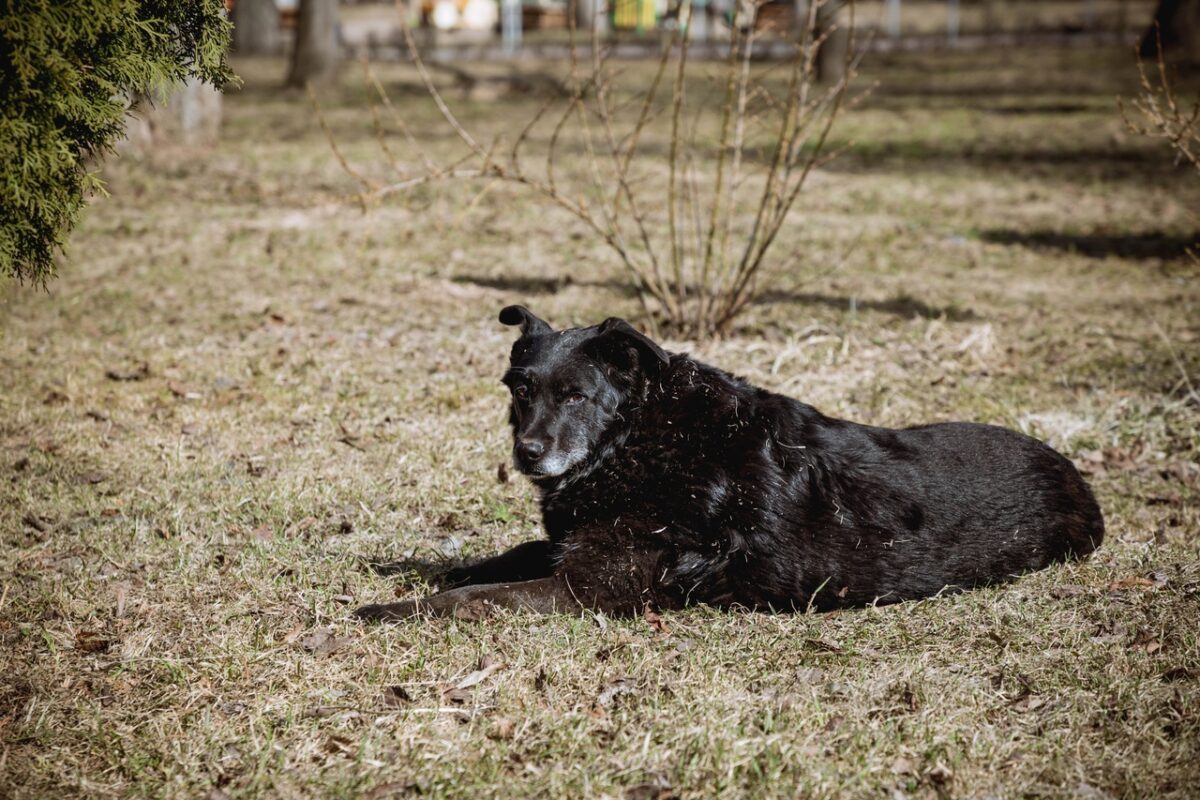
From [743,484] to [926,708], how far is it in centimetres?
118

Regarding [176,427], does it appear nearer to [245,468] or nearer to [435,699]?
[245,468]

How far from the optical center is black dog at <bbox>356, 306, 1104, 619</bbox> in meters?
4.71

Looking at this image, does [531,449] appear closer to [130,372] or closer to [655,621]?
[655,621]

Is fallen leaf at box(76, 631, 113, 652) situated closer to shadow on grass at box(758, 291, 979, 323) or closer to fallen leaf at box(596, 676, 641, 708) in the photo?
fallen leaf at box(596, 676, 641, 708)

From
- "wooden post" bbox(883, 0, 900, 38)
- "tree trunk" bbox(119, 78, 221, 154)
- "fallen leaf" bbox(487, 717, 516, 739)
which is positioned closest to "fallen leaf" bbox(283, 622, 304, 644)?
"fallen leaf" bbox(487, 717, 516, 739)

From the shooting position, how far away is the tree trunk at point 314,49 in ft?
76.6

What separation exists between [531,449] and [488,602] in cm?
66

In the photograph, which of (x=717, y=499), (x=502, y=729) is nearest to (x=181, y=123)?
(x=717, y=499)

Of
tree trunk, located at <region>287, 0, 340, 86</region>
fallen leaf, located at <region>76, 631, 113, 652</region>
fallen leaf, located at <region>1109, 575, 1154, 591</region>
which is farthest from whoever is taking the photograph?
tree trunk, located at <region>287, 0, 340, 86</region>

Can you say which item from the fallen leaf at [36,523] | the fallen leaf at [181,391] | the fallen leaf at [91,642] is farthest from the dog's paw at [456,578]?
the fallen leaf at [181,391]

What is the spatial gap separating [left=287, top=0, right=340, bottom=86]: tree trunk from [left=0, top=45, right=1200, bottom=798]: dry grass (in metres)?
11.0

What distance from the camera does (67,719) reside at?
12.9 feet

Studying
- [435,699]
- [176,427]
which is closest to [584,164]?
[176,427]

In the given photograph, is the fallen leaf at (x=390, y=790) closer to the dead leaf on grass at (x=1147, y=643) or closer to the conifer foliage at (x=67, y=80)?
the conifer foliage at (x=67, y=80)
